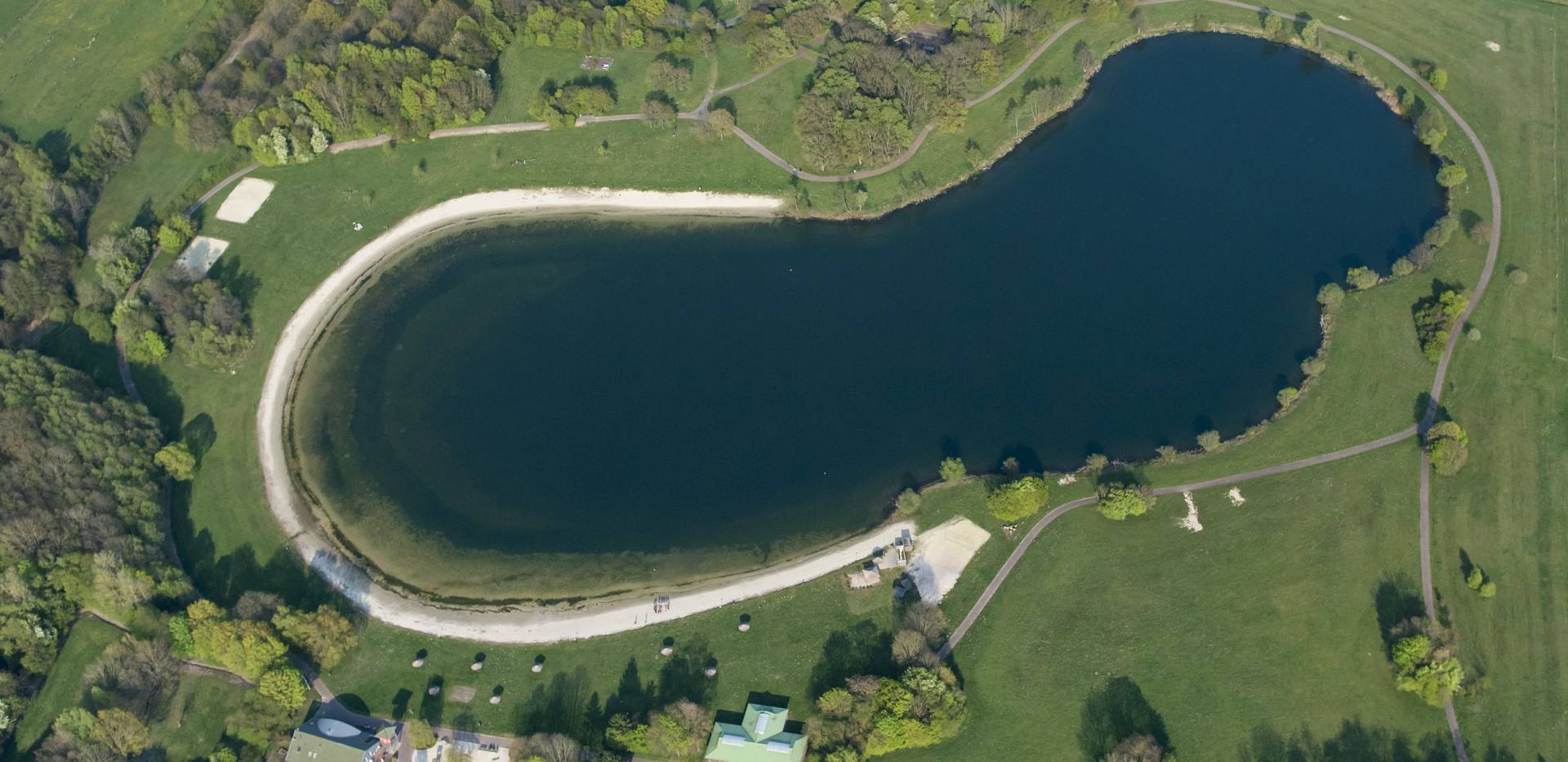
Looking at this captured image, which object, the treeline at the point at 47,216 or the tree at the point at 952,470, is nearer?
the tree at the point at 952,470

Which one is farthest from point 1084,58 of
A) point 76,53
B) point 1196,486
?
point 76,53

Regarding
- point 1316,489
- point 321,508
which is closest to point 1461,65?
point 1316,489

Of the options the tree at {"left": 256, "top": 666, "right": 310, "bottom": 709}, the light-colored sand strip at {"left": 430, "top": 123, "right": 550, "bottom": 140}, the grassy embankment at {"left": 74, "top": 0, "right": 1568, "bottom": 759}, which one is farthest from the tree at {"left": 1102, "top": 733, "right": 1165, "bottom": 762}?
the light-colored sand strip at {"left": 430, "top": 123, "right": 550, "bottom": 140}

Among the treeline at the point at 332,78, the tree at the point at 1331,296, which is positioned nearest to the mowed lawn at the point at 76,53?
the treeline at the point at 332,78

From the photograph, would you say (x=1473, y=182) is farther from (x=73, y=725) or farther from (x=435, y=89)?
(x=73, y=725)

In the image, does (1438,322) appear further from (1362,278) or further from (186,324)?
(186,324)

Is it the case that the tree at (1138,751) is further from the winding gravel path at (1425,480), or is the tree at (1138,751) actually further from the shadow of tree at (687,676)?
the shadow of tree at (687,676)
